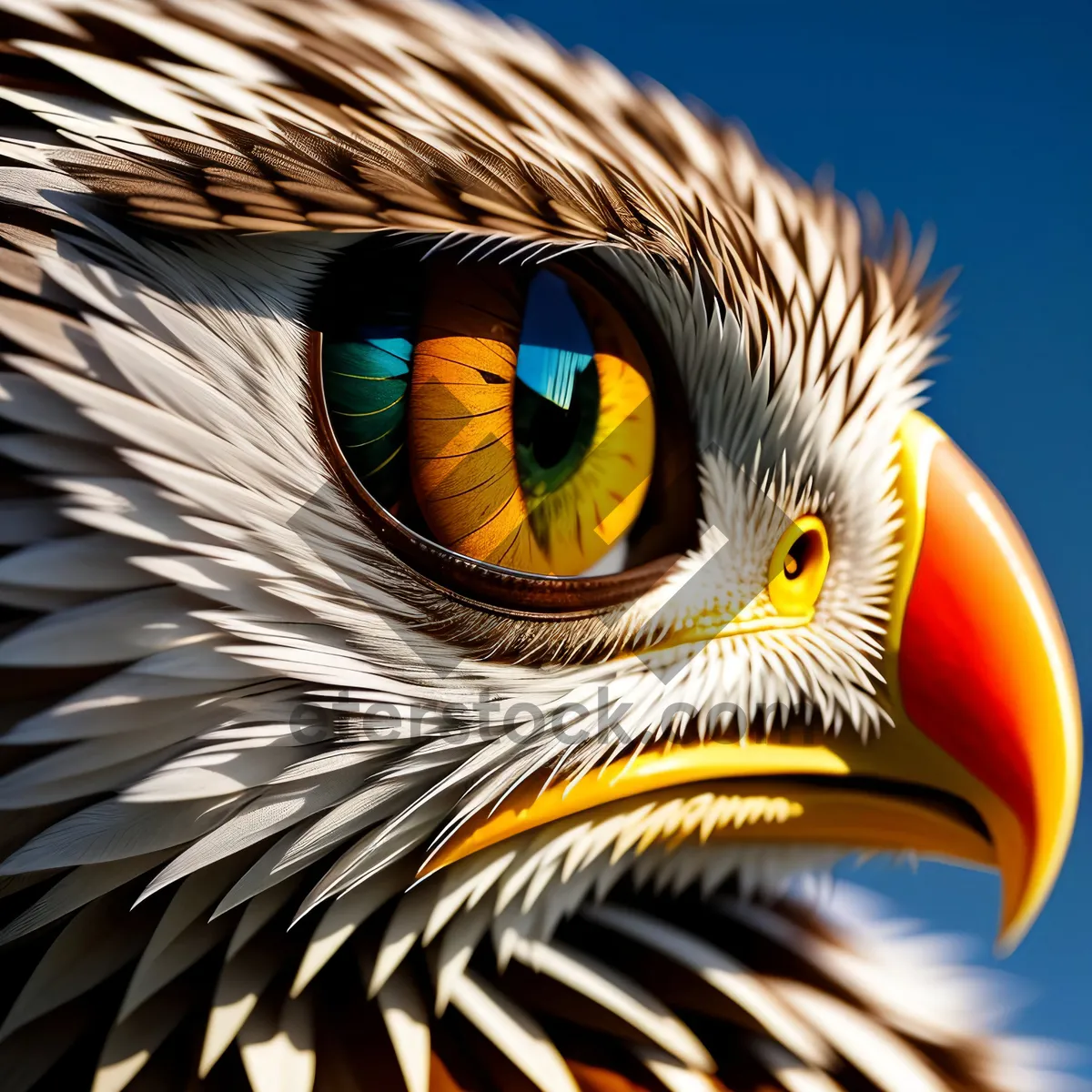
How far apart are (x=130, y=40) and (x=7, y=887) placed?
0.94 metres

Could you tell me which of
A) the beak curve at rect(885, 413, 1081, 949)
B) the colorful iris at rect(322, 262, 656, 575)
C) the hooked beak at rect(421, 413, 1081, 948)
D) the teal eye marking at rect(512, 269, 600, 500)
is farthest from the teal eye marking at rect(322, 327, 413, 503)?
the beak curve at rect(885, 413, 1081, 949)

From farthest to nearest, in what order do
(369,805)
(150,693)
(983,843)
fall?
(983,843)
(369,805)
(150,693)

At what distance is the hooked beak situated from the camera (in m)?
1.35

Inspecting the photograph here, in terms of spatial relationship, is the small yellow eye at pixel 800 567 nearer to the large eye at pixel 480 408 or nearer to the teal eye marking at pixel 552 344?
the large eye at pixel 480 408

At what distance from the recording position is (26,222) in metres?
1.06

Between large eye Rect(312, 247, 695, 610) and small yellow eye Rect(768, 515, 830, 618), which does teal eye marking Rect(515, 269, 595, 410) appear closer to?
large eye Rect(312, 247, 695, 610)

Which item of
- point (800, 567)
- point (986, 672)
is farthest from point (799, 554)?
point (986, 672)

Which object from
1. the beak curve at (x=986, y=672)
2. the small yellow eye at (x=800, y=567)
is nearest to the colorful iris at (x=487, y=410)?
the small yellow eye at (x=800, y=567)

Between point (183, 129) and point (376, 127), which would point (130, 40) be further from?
point (376, 127)

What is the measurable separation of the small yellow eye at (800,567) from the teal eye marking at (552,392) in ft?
1.06

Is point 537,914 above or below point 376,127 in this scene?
below

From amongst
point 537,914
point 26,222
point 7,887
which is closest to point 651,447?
point 537,914

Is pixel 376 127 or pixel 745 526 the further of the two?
pixel 745 526

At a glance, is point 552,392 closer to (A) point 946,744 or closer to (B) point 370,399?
(B) point 370,399
